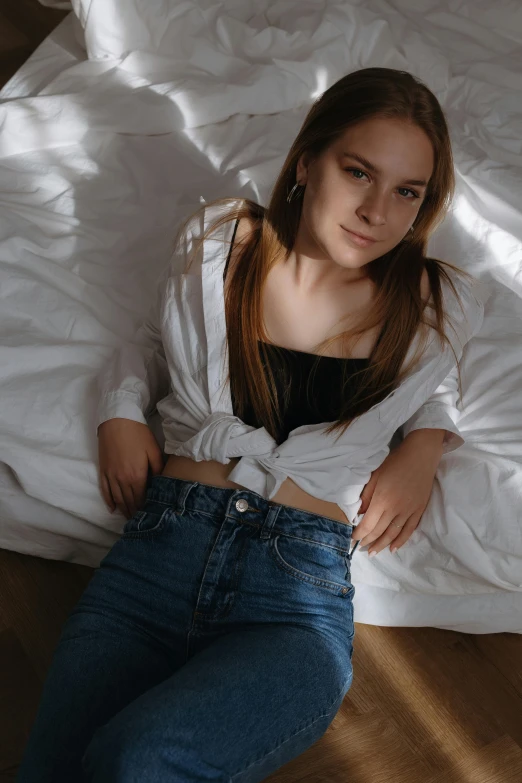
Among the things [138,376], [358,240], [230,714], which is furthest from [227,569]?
[358,240]

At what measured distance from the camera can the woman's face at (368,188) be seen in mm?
1061

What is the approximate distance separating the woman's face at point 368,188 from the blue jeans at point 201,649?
0.37m

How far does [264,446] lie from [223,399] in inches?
3.8

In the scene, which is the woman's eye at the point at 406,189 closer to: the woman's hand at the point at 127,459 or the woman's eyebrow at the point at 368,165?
the woman's eyebrow at the point at 368,165

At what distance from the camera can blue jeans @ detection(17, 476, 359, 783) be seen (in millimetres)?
850

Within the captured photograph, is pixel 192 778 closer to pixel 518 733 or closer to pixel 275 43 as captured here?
pixel 518 733

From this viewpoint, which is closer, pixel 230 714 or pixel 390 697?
pixel 230 714

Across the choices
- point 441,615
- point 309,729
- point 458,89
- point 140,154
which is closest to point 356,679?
point 441,615

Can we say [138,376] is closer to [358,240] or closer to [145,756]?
[358,240]

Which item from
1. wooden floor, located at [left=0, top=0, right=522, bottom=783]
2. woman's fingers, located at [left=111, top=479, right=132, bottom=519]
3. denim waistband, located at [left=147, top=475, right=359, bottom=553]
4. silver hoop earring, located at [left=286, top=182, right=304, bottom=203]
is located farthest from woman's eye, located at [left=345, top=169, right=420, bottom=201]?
wooden floor, located at [left=0, top=0, right=522, bottom=783]

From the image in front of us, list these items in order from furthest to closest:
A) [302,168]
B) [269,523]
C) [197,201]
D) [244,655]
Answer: [197,201] → [302,168] → [269,523] → [244,655]

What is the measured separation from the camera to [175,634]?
101 centimetres

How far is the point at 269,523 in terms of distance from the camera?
1036 mm

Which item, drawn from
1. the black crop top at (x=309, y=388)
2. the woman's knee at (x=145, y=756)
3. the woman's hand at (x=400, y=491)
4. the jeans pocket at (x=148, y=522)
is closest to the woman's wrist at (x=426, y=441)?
the woman's hand at (x=400, y=491)
